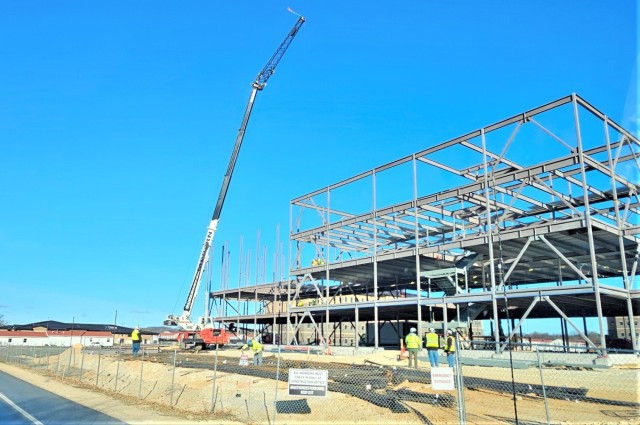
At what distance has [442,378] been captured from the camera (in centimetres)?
942

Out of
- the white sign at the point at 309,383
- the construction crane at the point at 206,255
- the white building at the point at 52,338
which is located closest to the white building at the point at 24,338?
the white building at the point at 52,338

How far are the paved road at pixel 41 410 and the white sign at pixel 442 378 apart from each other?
7.69m

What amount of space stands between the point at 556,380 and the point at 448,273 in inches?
469

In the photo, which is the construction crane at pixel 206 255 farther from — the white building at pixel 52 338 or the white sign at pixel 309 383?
the white building at pixel 52 338

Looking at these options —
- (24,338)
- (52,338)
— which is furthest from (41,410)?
(24,338)

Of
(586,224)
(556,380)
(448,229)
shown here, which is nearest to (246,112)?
(448,229)

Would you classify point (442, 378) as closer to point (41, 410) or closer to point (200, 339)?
point (41, 410)

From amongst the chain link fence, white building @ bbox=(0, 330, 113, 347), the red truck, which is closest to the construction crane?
the red truck

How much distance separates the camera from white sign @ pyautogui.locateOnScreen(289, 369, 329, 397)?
10.1 metres

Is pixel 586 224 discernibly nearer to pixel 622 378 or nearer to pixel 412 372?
pixel 622 378

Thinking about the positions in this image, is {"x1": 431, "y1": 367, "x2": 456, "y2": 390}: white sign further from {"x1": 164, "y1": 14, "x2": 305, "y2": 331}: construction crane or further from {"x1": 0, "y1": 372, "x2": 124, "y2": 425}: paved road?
{"x1": 164, "y1": 14, "x2": 305, "y2": 331}: construction crane

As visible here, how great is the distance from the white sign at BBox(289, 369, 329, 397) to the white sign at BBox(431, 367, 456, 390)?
6.95 feet

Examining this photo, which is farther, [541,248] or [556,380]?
[541,248]

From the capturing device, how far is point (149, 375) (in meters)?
22.7
